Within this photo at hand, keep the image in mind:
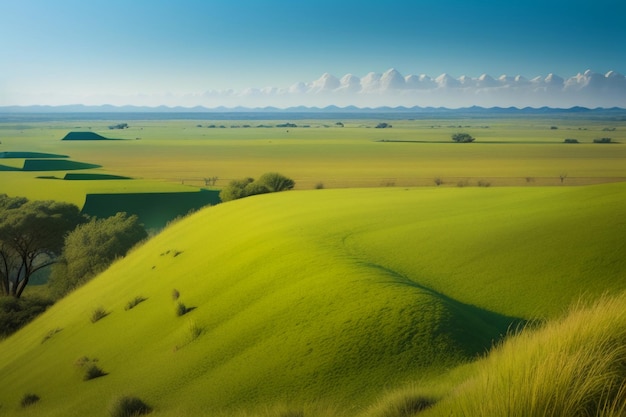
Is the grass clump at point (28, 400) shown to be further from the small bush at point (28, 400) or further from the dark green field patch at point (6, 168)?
the dark green field patch at point (6, 168)

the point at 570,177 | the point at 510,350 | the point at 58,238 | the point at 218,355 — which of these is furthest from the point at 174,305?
the point at 570,177

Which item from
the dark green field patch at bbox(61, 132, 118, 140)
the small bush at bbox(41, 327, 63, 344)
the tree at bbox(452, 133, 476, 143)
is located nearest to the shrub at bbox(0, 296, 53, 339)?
the small bush at bbox(41, 327, 63, 344)

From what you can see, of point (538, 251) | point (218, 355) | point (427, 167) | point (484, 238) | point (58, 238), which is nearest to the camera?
point (218, 355)

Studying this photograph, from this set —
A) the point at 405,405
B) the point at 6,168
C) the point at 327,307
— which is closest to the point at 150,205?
the point at 6,168

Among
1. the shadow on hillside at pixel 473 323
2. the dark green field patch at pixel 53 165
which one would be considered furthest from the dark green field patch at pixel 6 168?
the shadow on hillside at pixel 473 323

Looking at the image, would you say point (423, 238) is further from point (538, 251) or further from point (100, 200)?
Answer: point (100, 200)

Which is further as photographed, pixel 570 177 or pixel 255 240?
pixel 570 177

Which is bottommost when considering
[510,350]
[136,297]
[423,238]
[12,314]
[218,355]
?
[12,314]
